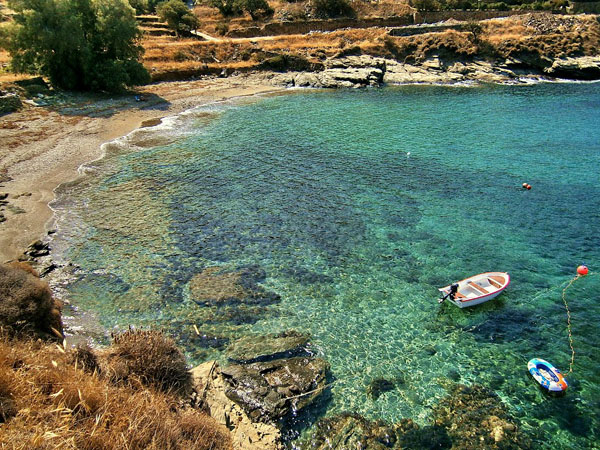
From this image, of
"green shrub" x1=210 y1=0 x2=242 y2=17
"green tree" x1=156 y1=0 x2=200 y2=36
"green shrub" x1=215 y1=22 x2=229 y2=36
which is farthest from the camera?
"green shrub" x1=210 y1=0 x2=242 y2=17

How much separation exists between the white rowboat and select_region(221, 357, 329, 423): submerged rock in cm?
763

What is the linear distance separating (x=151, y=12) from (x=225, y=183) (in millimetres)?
94929

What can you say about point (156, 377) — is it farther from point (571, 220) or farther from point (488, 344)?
point (571, 220)

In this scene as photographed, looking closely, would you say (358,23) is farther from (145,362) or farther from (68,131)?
(145,362)

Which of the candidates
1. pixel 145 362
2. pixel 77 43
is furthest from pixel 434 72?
pixel 145 362

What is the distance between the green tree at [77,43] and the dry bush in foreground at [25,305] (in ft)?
158

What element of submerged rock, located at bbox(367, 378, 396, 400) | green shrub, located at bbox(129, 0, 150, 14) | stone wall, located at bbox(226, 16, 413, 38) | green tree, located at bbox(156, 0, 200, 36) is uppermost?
green shrub, located at bbox(129, 0, 150, 14)

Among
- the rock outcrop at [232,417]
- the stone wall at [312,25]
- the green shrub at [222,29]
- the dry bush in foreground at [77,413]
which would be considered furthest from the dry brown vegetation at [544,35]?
the dry bush in foreground at [77,413]

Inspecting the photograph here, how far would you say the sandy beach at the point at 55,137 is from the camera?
26906 mm

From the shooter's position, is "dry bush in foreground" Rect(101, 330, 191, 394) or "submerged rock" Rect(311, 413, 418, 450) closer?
"dry bush in foreground" Rect(101, 330, 191, 394)

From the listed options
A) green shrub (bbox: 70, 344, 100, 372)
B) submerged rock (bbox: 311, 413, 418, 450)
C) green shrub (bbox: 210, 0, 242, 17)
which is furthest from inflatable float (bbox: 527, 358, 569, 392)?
green shrub (bbox: 210, 0, 242, 17)

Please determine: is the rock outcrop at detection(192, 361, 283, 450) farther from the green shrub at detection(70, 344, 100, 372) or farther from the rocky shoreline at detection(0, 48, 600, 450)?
the green shrub at detection(70, 344, 100, 372)

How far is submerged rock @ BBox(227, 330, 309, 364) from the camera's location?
1611 centimetres

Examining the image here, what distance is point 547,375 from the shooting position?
14.8 meters
